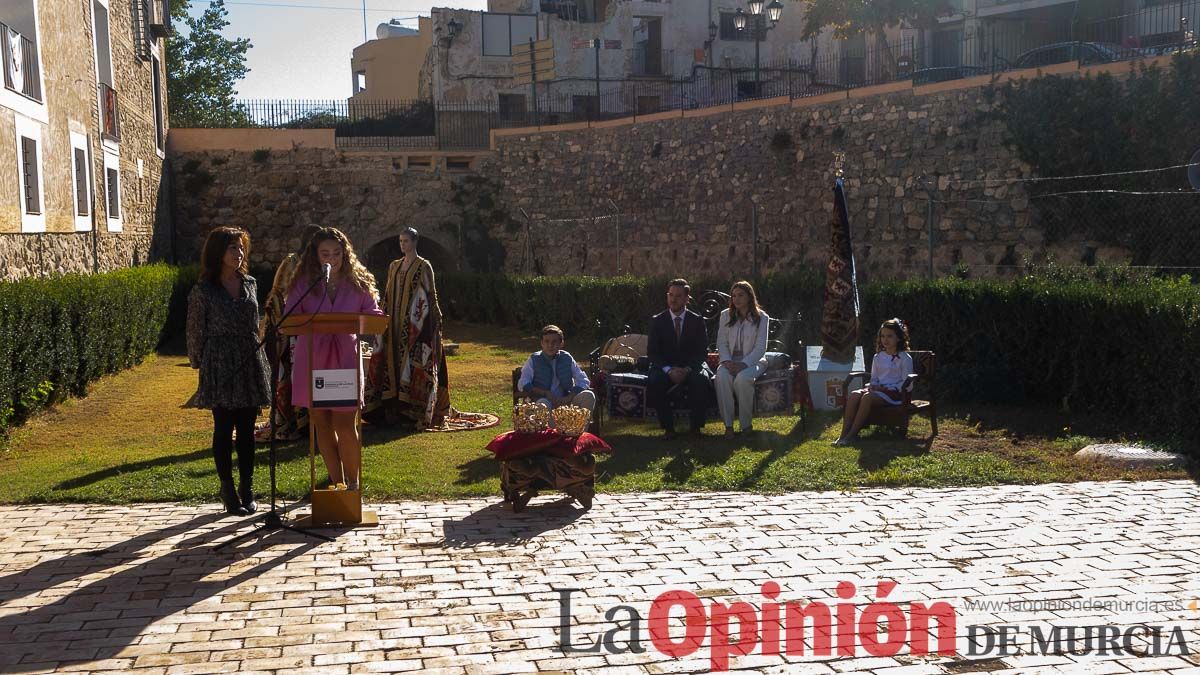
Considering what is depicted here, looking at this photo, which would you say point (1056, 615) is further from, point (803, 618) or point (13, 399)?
point (13, 399)

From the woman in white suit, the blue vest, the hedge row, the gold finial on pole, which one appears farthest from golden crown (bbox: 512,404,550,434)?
the hedge row

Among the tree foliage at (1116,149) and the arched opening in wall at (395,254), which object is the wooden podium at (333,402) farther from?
the arched opening in wall at (395,254)

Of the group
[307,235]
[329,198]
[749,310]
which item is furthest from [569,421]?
[329,198]

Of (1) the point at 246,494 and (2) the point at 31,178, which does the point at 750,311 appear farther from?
(2) the point at 31,178

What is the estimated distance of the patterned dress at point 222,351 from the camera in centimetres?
660

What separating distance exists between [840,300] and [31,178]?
991 cm

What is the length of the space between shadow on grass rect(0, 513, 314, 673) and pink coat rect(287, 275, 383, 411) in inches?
35.4

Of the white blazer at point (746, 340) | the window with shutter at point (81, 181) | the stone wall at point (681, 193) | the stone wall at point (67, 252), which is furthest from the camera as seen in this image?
the stone wall at point (681, 193)

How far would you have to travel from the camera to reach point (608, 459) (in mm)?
8422

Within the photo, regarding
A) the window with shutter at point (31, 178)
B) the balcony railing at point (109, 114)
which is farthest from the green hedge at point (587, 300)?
the balcony railing at point (109, 114)

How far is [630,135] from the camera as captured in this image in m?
27.1

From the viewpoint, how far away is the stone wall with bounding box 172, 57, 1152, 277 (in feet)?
59.3

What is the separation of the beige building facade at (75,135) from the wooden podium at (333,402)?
24.4 feet

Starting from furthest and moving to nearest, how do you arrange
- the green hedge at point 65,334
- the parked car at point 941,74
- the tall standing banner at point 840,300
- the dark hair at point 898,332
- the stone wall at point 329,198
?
the stone wall at point 329,198
the parked car at point 941,74
the tall standing banner at point 840,300
the green hedge at point 65,334
the dark hair at point 898,332
